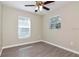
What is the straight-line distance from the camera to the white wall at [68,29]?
2.59 metres

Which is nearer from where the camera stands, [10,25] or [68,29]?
[10,25]

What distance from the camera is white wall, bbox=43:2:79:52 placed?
2.59 metres

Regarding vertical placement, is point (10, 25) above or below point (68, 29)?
above

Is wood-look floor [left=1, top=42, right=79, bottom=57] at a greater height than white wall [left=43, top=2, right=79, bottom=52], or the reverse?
white wall [left=43, top=2, right=79, bottom=52]

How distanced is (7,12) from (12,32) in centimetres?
64

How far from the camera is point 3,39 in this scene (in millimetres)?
2484

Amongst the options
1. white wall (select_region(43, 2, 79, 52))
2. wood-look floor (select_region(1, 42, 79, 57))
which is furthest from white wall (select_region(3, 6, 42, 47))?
white wall (select_region(43, 2, 79, 52))

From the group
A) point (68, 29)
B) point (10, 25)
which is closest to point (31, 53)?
point (10, 25)

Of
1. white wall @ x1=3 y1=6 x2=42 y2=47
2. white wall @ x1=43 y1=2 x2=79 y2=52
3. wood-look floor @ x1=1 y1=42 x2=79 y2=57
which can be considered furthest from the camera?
white wall @ x1=43 y1=2 x2=79 y2=52

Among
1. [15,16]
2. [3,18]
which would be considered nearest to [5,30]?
[3,18]

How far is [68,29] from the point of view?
284 centimetres

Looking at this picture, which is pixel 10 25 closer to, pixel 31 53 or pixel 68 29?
pixel 31 53

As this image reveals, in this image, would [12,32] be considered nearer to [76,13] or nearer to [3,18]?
[3,18]

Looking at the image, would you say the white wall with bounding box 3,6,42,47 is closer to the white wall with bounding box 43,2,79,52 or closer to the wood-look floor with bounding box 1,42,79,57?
the wood-look floor with bounding box 1,42,79,57
